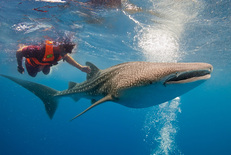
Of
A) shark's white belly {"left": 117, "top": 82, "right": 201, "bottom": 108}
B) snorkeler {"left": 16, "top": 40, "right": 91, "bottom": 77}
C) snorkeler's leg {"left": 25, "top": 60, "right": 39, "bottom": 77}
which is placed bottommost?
snorkeler's leg {"left": 25, "top": 60, "right": 39, "bottom": 77}

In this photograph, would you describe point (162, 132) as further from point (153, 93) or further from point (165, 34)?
point (153, 93)

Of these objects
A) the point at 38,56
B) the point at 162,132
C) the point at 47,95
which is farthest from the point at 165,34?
the point at 162,132

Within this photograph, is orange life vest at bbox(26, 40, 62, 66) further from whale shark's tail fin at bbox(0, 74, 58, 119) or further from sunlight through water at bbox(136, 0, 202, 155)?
sunlight through water at bbox(136, 0, 202, 155)

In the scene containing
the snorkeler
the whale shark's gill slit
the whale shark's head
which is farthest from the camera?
the whale shark's gill slit

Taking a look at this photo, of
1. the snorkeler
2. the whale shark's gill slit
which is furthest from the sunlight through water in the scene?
the snorkeler

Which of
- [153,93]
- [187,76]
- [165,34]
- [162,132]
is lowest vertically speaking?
[162,132]

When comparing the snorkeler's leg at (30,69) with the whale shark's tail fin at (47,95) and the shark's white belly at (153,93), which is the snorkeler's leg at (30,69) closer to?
the whale shark's tail fin at (47,95)

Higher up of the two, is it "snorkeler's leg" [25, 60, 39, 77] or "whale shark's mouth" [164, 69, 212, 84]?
"whale shark's mouth" [164, 69, 212, 84]

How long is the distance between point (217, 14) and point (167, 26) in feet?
10.7

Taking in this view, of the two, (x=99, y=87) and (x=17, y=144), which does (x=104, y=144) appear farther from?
(x=99, y=87)

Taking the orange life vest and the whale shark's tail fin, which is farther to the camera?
the orange life vest

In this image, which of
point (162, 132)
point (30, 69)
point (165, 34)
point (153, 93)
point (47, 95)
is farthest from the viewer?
point (162, 132)

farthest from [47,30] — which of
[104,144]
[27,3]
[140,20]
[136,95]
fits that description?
[104,144]

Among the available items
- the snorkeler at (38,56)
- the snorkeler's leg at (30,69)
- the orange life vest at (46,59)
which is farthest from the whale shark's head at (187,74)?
the snorkeler's leg at (30,69)
